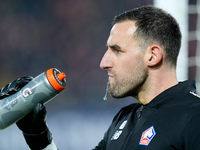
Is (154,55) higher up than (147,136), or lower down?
higher up

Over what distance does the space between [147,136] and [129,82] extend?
286mm

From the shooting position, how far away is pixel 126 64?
1389 millimetres

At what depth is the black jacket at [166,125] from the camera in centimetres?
110

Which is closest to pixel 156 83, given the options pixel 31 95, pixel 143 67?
pixel 143 67

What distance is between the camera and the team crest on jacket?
1188 millimetres

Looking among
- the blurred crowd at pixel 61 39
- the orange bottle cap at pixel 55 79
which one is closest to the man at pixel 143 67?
the orange bottle cap at pixel 55 79

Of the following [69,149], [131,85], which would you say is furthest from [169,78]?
[69,149]

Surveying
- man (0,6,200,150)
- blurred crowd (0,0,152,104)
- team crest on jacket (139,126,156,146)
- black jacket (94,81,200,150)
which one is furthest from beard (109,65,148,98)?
blurred crowd (0,0,152,104)

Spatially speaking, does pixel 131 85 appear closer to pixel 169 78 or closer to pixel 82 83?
pixel 169 78

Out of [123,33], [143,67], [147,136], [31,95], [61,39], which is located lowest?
[147,136]

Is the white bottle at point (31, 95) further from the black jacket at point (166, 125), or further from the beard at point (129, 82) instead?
the black jacket at point (166, 125)

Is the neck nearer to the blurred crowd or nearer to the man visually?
the man

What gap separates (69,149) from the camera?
153 inches

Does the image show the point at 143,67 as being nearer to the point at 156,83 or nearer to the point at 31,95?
the point at 156,83
